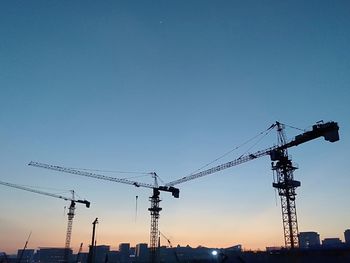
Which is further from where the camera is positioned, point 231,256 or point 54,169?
point 54,169

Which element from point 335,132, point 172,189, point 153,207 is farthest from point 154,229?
point 335,132

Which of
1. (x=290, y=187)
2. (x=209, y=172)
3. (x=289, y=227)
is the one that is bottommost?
(x=289, y=227)

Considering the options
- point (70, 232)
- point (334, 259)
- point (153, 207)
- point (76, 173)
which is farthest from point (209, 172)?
point (70, 232)

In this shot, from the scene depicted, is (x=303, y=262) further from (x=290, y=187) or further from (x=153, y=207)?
(x=153, y=207)

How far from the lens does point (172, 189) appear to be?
432ft

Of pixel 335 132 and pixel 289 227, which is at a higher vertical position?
pixel 335 132

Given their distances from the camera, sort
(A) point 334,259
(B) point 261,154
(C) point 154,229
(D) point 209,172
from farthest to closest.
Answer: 1. (C) point 154,229
2. (D) point 209,172
3. (B) point 261,154
4. (A) point 334,259

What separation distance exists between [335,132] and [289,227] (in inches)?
1071

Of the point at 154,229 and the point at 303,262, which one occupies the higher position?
the point at 154,229

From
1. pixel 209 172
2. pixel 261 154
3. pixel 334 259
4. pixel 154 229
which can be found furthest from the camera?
pixel 154 229

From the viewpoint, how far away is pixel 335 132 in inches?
Result: 2977

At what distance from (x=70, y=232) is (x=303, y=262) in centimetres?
10596

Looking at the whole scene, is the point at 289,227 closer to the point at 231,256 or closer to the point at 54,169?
the point at 231,256

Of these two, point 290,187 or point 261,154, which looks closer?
point 290,187
